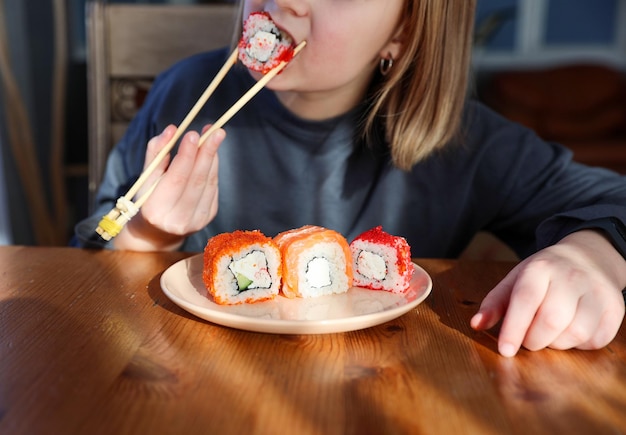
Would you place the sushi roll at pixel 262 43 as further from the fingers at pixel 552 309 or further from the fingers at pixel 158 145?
the fingers at pixel 552 309

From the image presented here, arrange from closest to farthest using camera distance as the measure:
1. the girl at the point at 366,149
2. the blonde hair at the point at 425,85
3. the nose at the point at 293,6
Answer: the nose at the point at 293,6, the girl at the point at 366,149, the blonde hair at the point at 425,85

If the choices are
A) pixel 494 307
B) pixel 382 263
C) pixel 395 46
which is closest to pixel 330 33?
pixel 395 46

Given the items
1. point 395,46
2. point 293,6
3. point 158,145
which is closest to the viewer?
point 158,145

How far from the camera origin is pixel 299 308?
91cm

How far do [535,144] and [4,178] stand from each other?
8.80 feet

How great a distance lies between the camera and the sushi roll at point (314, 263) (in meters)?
0.94

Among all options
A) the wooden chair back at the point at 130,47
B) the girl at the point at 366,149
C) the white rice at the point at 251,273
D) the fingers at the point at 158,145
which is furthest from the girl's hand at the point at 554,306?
the wooden chair back at the point at 130,47

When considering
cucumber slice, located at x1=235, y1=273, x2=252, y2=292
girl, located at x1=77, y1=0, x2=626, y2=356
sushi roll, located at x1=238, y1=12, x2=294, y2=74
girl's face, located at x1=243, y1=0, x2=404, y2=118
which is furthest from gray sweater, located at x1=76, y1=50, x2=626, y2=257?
cucumber slice, located at x1=235, y1=273, x2=252, y2=292

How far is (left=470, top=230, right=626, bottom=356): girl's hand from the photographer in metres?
0.80

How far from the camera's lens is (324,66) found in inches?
51.6

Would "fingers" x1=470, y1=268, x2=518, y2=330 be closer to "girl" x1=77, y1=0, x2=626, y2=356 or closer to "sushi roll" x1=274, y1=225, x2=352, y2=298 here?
"sushi roll" x1=274, y1=225, x2=352, y2=298

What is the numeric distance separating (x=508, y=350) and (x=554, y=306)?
87mm

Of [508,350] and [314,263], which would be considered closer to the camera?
[508,350]

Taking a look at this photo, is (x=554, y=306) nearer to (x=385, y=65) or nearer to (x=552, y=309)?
(x=552, y=309)
